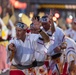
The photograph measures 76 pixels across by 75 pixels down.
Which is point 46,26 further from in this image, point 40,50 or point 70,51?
point 70,51

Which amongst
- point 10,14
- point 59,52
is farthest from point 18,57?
point 10,14

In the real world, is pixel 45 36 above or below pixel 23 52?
above

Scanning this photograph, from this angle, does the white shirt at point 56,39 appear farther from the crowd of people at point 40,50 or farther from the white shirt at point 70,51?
the white shirt at point 70,51

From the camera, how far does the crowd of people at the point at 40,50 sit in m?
9.01

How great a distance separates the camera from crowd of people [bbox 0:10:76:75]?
9.01 m

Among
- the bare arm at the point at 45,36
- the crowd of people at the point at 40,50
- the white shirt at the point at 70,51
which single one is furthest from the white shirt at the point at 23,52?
the white shirt at the point at 70,51

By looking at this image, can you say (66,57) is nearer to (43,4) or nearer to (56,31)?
(56,31)

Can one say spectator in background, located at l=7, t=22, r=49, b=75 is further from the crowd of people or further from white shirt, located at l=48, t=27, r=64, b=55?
white shirt, located at l=48, t=27, r=64, b=55

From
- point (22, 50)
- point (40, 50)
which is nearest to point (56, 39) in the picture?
point (40, 50)

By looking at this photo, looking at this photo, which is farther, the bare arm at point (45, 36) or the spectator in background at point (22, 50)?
Result: the bare arm at point (45, 36)

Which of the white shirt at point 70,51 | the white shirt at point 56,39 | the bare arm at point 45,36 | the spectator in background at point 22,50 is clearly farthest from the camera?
the white shirt at point 70,51

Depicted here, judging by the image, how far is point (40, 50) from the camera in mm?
9938

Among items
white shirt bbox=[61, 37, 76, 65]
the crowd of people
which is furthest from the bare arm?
white shirt bbox=[61, 37, 76, 65]

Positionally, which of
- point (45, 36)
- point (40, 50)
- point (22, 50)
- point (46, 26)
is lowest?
point (40, 50)
